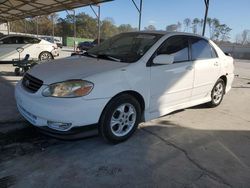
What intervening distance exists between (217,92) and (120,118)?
9.95 ft

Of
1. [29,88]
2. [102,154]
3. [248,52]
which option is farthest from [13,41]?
[248,52]

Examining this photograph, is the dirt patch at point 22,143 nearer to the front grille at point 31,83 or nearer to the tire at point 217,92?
the front grille at point 31,83

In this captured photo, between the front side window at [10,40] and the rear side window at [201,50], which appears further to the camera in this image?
the front side window at [10,40]

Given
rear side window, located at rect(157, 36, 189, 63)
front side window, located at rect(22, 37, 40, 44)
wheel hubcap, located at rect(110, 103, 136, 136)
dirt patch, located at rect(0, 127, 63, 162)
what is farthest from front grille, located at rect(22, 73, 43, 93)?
front side window, located at rect(22, 37, 40, 44)

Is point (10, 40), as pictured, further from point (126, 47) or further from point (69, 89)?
point (69, 89)

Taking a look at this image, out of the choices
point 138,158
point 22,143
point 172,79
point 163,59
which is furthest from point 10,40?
point 138,158

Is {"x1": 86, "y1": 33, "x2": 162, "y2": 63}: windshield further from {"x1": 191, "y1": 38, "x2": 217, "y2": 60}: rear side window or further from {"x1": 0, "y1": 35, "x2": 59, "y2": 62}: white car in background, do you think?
{"x1": 0, "y1": 35, "x2": 59, "y2": 62}: white car in background

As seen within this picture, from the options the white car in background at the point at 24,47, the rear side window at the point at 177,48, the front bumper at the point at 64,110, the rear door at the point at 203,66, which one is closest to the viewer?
the front bumper at the point at 64,110

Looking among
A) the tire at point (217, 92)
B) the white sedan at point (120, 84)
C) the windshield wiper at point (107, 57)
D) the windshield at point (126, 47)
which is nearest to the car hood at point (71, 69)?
the white sedan at point (120, 84)

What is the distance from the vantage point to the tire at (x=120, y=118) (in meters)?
3.49

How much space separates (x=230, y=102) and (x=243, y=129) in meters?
2.09

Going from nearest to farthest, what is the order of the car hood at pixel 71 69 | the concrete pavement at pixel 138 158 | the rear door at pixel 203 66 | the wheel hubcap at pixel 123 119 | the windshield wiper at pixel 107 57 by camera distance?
the concrete pavement at pixel 138 158 → the car hood at pixel 71 69 → the wheel hubcap at pixel 123 119 → the windshield wiper at pixel 107 57 → the rear door at pixel 203 66

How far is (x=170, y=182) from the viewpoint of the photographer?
116 inches

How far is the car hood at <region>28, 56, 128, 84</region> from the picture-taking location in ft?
11.2
